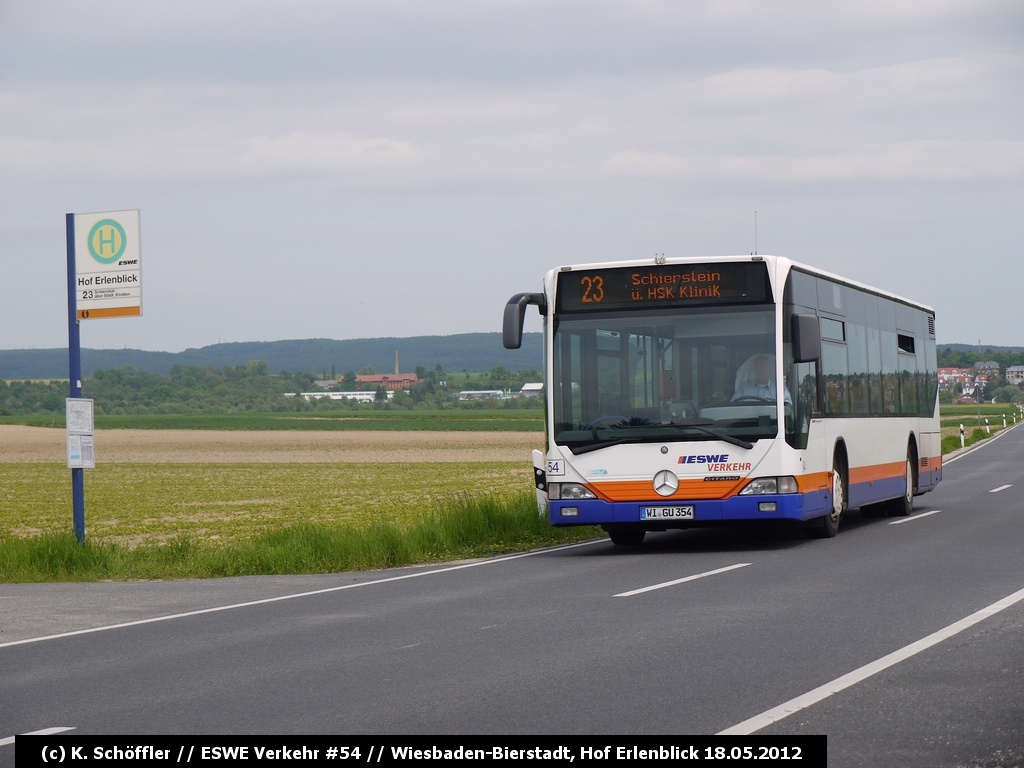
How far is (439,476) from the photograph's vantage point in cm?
4747

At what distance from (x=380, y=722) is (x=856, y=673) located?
2736 millimetres

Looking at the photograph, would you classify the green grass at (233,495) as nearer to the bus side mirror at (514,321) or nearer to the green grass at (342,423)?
the bus side mirror at (514,321)

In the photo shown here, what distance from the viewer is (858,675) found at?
7.84 m

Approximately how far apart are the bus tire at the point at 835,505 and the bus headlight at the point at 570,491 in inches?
130

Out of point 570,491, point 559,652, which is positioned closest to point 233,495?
point 570,491

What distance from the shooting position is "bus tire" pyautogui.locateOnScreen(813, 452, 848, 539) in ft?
57.3

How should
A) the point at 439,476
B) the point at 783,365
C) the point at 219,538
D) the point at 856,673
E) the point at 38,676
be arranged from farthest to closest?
the point at 439,476
the point at 219,538
the point at 783,365
the point at 38,676
the point at 856,673

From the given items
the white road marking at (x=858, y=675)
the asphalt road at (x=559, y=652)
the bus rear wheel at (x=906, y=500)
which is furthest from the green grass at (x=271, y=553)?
the white road marking at (x=858, y=675)

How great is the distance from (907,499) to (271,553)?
10472mm

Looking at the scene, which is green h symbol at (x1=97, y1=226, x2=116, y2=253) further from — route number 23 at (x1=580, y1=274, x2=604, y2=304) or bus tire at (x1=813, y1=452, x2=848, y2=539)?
bus tire at (x1=813, y1=452, x2=848, y2=539)

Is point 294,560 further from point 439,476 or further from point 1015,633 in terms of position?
point 439,476

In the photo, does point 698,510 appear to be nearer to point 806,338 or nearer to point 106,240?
point 806,338

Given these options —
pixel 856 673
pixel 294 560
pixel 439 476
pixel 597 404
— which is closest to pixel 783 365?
pixel 597 404

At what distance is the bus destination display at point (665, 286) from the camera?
52.6ft
